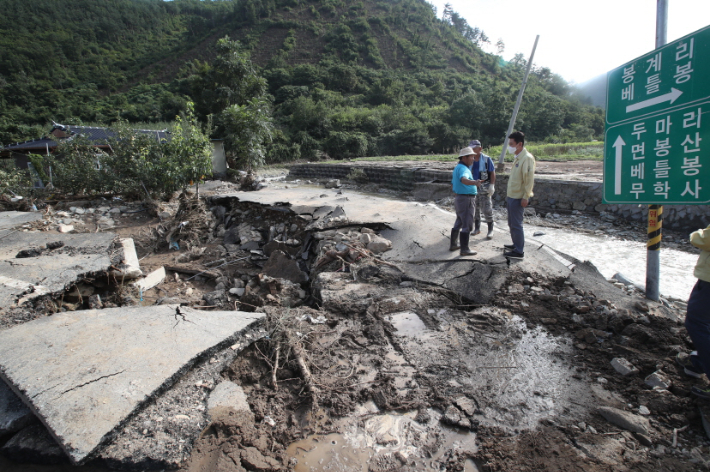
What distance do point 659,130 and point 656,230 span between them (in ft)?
2.99

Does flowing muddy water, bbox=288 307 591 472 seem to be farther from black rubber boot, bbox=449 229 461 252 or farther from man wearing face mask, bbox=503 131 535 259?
black rubber boot, bbox=449 229 461 252

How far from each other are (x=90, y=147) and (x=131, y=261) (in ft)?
19.6

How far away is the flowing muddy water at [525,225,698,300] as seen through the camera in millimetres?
4332

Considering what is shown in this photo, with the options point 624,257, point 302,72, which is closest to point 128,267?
point 624,257

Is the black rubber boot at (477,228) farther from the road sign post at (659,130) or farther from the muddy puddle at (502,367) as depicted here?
the muddy puddle at (502,367)

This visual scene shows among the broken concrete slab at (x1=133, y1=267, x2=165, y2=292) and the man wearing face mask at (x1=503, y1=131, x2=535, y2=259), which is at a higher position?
the man wearing face mask at (x1=503, y1=131, x2=535, y2=259)

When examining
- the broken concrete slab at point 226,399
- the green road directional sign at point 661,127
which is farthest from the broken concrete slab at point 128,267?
the green road directional sign at point 661,127

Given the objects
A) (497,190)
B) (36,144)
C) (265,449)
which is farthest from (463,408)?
(36,144)

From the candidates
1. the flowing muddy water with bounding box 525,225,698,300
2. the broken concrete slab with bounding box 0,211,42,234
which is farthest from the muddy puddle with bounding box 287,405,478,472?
the broken concrete slab with bounding box 0,211,42,234

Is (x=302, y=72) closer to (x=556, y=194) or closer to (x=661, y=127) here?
(x=556, y=194)

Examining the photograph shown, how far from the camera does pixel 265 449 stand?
184 centimetres

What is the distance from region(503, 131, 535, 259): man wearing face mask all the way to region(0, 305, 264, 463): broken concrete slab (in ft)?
10.1

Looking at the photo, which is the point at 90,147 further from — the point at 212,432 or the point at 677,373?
the point at 677,373

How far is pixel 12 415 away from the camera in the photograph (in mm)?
1873
